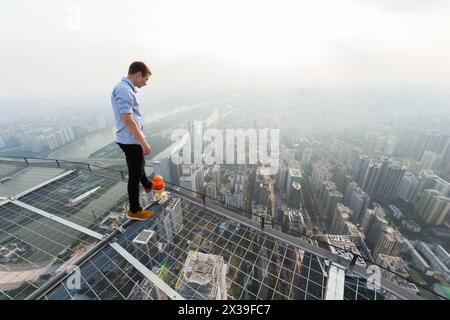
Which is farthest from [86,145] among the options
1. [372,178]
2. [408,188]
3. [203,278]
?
[408,188]

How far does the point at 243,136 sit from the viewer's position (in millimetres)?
26000

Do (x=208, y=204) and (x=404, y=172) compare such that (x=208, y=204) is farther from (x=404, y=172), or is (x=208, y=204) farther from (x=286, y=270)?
(x=404, y=172)

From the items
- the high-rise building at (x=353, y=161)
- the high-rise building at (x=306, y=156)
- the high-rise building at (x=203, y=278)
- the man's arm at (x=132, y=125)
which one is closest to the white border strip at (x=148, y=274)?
the high-rise building at (x=203, y=278)

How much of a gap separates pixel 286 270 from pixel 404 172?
23.2 m

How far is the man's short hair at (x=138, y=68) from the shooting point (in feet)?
5.74

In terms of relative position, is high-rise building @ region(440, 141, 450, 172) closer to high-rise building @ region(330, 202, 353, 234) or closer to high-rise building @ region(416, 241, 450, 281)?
high-rise building @ region(416, 241, 450, 281)

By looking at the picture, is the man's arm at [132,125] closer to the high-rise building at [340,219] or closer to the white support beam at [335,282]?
the white support beam at [335,282]

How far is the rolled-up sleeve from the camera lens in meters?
1.59

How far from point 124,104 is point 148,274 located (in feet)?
6.15

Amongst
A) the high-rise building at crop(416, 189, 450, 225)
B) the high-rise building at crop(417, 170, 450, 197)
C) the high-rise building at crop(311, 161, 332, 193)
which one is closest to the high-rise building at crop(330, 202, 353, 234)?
the high-rise building at crop(311, 161, 332, 193)

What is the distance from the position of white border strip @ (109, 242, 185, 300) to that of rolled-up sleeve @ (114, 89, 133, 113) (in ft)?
5.94

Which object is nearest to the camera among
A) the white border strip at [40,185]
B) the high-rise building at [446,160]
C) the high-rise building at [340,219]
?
the white border strip at [40,185]

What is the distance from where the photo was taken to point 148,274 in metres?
2.01
